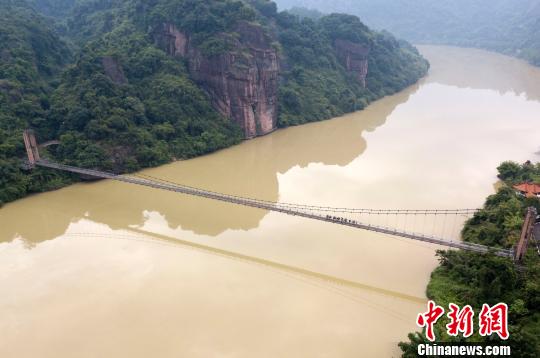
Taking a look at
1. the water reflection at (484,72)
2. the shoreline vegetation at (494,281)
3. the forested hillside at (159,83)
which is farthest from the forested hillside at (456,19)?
the shoreline vegetation at (494,281)

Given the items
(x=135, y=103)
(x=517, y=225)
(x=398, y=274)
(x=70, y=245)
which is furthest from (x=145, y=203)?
(x=517, y=225)

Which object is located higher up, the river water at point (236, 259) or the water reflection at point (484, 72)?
the water reflection at point (484, 72)

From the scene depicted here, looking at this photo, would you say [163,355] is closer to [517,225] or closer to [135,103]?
[517,225]

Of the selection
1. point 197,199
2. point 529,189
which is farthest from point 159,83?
point 529,189

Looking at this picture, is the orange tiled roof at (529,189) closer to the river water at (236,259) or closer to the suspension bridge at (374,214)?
the river water at (236,259)

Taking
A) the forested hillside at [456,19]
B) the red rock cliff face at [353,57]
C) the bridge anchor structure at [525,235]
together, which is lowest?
the bridge anchor structure at [525,235]

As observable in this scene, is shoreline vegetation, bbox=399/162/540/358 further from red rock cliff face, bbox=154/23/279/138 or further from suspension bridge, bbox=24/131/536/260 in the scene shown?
red rock cliff face, bbox=154/23/279/138
